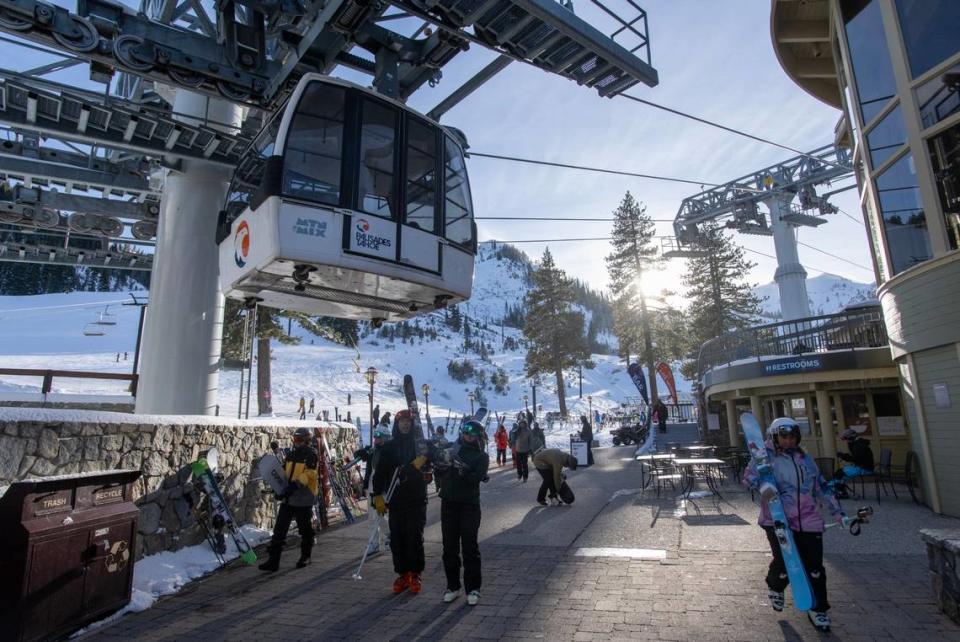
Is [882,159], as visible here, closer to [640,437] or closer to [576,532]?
[576,532]

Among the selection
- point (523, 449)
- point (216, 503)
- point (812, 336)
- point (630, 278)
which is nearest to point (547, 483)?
point (523, 449)

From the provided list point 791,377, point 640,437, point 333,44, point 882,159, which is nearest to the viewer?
point 333,44

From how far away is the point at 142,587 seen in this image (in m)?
5.79

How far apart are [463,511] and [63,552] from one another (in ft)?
11.2

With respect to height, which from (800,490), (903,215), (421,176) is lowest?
(800,490)

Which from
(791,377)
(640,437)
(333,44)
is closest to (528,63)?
(333,44)

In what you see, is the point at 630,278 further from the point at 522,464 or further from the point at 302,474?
the point at 302,474

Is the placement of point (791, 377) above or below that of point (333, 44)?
below

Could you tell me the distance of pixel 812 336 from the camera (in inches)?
623

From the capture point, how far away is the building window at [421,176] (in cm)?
679

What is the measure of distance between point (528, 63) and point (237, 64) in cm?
398

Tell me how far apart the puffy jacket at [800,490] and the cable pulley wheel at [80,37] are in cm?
856

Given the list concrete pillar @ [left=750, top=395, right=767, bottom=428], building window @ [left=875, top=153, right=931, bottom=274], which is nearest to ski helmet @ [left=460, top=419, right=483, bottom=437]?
building window @ [left=875, top=153, right=931, bottom=274]

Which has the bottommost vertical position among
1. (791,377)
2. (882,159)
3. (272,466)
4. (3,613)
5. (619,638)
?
(619,638)
